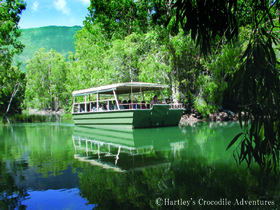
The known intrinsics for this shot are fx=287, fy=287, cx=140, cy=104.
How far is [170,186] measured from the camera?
4664mm

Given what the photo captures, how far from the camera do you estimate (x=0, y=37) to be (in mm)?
22703

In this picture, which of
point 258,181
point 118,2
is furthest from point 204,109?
point 258,181

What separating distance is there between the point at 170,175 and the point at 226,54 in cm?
1670

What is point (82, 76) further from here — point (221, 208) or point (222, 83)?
point (221, 208)

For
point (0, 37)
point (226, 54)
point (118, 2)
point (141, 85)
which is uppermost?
point (118, 2)

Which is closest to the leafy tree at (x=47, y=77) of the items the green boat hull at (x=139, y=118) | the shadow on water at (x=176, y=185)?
the green boat hull at (x=139, y=118)

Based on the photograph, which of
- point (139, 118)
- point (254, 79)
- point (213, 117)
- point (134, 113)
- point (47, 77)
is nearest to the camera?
point (254, 79)

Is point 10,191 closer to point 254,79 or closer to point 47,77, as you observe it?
point 254,79

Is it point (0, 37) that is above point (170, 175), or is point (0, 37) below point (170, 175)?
above

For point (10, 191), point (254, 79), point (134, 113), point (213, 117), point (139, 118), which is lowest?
point (10, 191)

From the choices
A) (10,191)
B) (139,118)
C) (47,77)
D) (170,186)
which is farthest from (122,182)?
(47,77)

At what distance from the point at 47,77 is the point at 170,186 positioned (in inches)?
2440

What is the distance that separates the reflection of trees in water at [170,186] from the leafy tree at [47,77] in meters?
54.9

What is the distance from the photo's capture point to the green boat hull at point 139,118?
57.7ft
